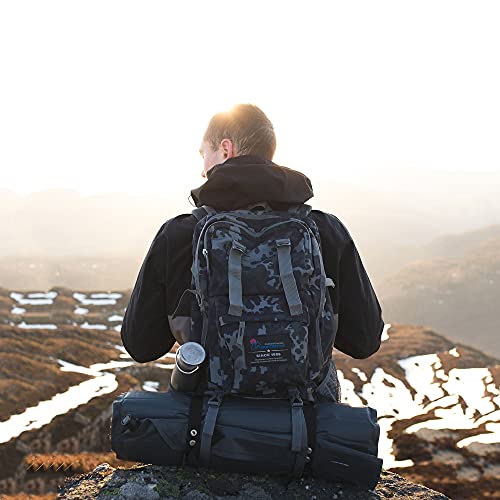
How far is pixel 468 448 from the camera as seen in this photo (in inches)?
1759

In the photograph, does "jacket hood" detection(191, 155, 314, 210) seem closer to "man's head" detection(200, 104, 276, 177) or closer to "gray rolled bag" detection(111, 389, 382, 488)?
"man's head" detection(200, 104, 276, 177)

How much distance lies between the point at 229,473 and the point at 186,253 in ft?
7.21

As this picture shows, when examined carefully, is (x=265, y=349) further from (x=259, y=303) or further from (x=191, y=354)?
(x=191, y=354)

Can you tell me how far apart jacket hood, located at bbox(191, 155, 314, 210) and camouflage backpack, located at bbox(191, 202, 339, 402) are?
6.0 inches

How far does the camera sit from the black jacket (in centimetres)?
483

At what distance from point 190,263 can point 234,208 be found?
2.30 feet

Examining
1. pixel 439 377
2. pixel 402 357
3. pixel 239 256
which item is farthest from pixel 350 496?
pixel 402 357

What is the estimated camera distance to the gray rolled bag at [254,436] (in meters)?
4.57

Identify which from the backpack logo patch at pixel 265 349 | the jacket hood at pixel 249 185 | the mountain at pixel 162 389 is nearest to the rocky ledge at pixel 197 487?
the backpack logo patch at pixel 265 349

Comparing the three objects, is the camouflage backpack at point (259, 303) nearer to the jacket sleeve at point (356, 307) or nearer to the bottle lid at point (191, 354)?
the bottle lid at point (191, 354)

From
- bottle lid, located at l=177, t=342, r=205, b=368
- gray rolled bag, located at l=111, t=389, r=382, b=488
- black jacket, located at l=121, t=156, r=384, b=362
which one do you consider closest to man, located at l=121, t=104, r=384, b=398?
black jacket, located at l=121, t=156, r=384, b=362

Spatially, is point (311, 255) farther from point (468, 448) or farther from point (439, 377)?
point (439, 377)

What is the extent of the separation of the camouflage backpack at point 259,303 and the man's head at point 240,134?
2.34 ft

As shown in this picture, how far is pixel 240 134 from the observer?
5.09 m
